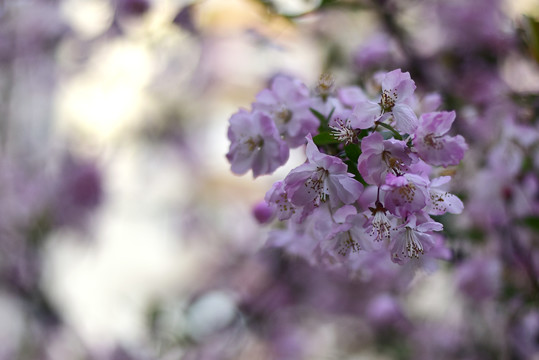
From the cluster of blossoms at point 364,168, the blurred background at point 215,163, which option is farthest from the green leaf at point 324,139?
the blurred background at point 215,163

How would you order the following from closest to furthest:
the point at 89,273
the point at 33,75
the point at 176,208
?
1. the point at 33,75
2. the point at 176,208
3. the point at 89,273

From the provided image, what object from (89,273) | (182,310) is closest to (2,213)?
(182,310)

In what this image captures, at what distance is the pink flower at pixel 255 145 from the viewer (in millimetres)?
512

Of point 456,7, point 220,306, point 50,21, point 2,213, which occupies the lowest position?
point 220,306

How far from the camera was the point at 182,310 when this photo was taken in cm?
136

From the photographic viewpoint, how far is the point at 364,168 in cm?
42

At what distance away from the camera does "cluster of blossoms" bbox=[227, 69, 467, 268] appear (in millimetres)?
421

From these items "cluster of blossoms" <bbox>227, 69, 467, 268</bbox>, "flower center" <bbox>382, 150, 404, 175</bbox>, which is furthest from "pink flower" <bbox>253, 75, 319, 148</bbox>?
"flower center" <bbox>382, 150, 404, 175</bbox>

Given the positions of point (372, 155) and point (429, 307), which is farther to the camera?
point (429, 307)

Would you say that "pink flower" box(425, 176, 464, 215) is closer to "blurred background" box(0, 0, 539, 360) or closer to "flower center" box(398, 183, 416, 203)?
"flower center" box(398, 183, 416, 203)

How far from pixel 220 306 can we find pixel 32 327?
658 millimetres

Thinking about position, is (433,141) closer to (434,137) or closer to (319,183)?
(434,137)

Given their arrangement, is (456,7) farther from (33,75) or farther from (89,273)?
(89,273)

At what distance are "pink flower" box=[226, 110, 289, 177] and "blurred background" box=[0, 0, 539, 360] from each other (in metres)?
0.12
